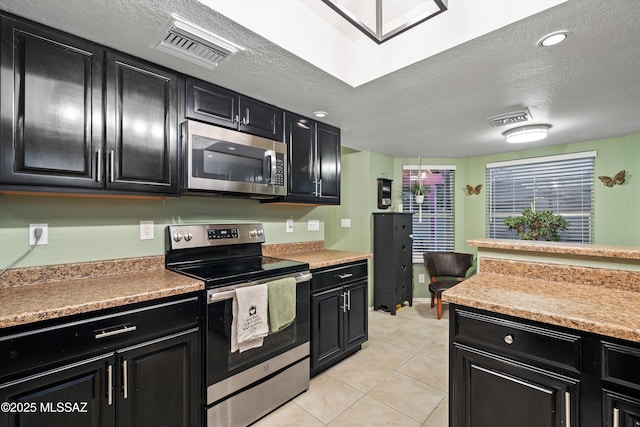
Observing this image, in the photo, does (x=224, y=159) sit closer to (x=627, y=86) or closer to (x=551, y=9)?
(x=551, y=9)

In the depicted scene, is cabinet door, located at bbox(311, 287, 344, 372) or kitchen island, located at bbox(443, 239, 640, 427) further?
cabinet door, located at bbox(311, 287, 344, 372)

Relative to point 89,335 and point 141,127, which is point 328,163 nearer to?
point 141,127

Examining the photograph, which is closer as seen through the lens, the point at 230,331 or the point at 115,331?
the point at 115,331

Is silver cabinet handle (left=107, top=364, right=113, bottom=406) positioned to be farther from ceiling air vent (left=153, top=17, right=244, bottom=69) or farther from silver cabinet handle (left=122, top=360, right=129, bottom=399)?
ceiling air vent (left=153, top=17, right=244, bottom=69)

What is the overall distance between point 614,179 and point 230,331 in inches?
173

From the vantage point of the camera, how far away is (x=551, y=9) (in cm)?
127

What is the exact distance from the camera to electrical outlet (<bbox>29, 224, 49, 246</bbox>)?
1.60m

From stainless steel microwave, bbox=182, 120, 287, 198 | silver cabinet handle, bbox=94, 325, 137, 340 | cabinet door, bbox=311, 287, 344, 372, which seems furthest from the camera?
cabinet door, bbox=311, 287, 344, 372

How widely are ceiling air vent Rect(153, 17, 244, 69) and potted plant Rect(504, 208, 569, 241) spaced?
3.88 m

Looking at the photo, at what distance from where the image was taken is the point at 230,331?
1.72 metres

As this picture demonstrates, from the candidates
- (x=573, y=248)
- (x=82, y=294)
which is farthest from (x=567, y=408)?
(x=82, y=294)

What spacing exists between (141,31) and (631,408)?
2.57 m

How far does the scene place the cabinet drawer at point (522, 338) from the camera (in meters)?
1.14

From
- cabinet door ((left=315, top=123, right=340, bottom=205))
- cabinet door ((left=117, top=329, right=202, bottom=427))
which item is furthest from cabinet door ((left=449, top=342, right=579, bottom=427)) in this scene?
cabinet door ((left=315, top=123, right=340, bottom=205))
